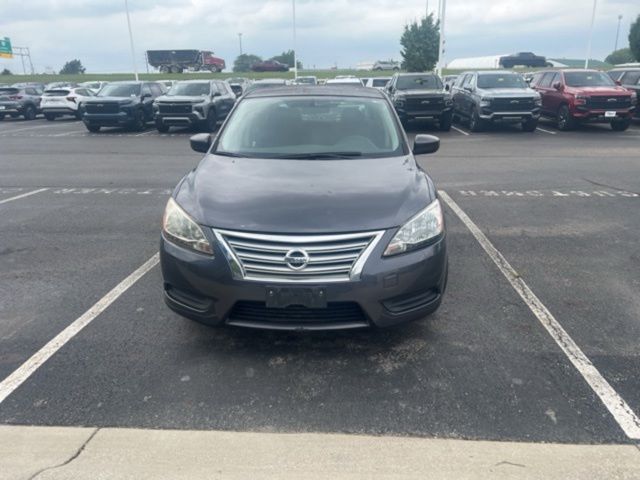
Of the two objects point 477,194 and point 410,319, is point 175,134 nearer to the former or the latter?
point 477,194

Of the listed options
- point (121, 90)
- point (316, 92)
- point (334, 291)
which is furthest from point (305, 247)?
point (121, 90)

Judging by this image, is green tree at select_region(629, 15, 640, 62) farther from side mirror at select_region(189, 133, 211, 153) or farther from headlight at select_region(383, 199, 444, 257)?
headlight at select_region(383, 199, 444, 257)

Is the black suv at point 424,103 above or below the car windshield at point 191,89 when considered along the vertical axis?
below

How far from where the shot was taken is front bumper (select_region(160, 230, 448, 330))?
3.16 meters

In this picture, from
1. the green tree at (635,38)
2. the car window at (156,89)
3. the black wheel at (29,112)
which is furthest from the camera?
the green tree at (635,38)

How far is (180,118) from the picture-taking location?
17984mm

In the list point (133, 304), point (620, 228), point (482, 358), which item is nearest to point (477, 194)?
point (620, 228)

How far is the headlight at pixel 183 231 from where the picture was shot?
3320mm

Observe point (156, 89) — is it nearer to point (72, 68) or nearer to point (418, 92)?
point (418, 92)

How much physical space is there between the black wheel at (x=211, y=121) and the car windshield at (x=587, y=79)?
11.9 metres

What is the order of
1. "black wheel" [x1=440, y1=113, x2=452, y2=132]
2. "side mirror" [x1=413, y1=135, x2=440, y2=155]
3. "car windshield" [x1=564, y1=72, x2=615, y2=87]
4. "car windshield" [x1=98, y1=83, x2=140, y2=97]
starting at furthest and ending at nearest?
"car windshield" [x1=98, y1=83, x2=140, y2=97] < "black wheel" [x1=440, y1=113, x2=452, y2=132] < "car windshield" [x1=564, y1=72, x2=615, y2=87] < "side mirror" [x1=413, y1=135, x2=440, y2=155]

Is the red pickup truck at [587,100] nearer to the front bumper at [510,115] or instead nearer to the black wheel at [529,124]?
the black wheel at [529,124]

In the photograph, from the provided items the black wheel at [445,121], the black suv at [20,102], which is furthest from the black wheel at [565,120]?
the black suv at [20,102]

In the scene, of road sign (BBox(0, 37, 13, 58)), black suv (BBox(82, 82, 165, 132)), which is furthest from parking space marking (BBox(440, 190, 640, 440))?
road sign (BBox(0, 37, 13, 58))
